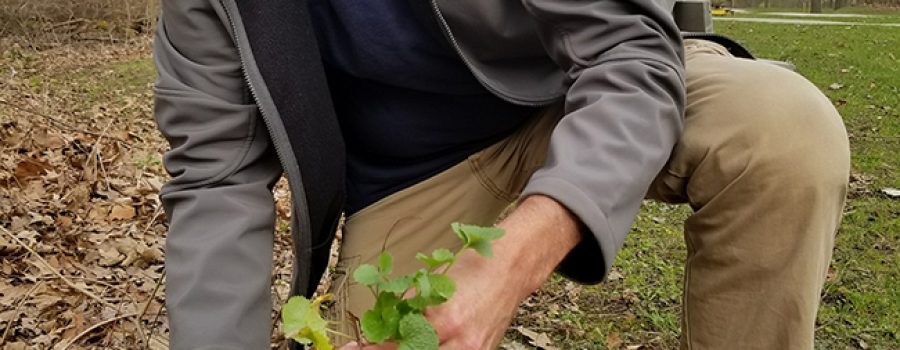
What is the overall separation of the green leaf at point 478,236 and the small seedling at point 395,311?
14 mm

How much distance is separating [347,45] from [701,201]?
77cm

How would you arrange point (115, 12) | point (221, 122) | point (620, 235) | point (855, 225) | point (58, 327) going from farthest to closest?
point (115, 12) → point (855, 225) → point (58, 327) → point (221, 122) → point (620, 235)

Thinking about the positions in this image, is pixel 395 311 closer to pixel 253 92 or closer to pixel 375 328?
pixel 375 328

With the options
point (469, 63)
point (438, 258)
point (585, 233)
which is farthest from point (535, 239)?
point (469, 63)

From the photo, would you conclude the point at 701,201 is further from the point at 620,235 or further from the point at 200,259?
the point at 200,259

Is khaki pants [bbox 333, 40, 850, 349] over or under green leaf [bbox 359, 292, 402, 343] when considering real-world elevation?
under

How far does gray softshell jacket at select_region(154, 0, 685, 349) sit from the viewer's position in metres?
1.32

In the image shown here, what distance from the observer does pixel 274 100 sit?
5.16 feet

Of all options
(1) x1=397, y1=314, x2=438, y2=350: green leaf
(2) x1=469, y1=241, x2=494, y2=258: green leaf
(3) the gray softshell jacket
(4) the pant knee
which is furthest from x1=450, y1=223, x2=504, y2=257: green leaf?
(4) the pant knee

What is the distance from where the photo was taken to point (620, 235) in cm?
121

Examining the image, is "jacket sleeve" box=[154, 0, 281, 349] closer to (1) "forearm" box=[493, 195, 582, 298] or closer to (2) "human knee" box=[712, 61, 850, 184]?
(1) "forearm" box=[493, 195, 582, 298]

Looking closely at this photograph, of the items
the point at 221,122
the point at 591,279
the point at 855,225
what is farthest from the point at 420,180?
the point at 855,225

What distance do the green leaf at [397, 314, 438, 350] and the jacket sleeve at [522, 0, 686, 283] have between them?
1.09ft

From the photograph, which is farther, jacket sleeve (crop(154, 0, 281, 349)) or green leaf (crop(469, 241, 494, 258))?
jacket sleeve (crop(154, 0, 281, 349))
